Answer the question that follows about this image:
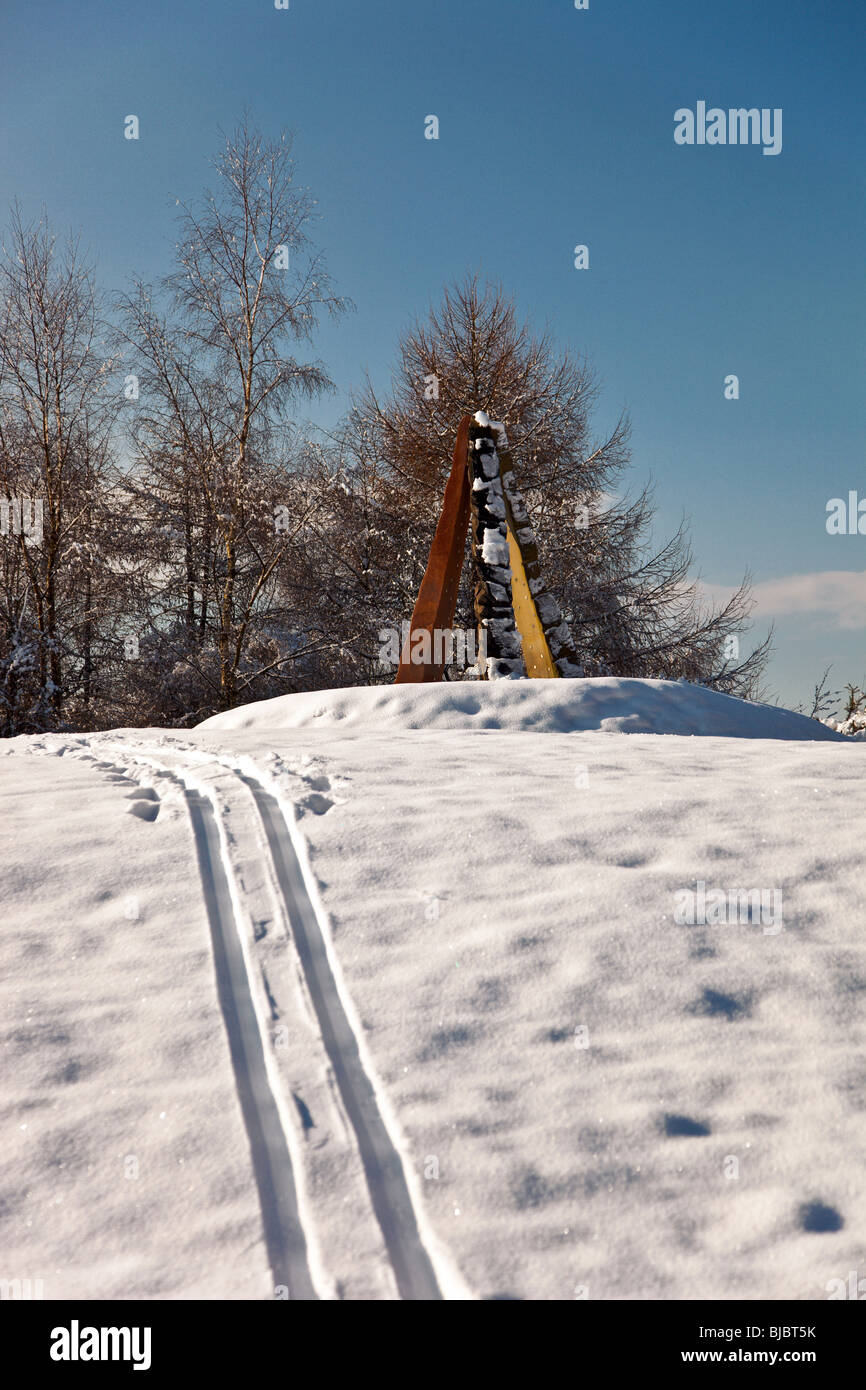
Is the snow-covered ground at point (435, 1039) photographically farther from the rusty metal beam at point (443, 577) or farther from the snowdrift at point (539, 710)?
the rusty metal beam at point (443, 577)

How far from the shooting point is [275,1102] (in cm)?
254

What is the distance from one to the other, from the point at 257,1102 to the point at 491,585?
8.79m

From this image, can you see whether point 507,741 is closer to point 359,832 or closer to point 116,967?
point 359,832

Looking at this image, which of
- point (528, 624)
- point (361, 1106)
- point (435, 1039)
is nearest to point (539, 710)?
point (528, 624)

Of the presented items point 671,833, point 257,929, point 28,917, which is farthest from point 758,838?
point 28,917

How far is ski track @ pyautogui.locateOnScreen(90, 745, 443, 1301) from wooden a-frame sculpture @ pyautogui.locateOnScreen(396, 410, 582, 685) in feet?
21.6

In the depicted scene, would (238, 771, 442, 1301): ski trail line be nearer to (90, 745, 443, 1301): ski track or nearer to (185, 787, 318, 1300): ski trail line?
(90, 745, 443, 1301): ski track

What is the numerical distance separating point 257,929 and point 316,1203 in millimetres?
1359

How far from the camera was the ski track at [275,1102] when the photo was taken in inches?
80.4

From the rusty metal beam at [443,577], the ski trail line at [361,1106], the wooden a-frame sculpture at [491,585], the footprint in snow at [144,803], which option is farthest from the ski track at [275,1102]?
the wooden a-frame sculpture at [491,585]
